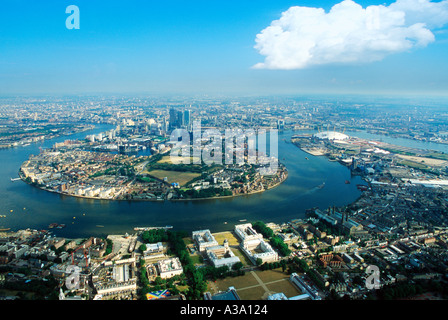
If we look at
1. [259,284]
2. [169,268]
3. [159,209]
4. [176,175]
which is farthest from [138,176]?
[259,284]

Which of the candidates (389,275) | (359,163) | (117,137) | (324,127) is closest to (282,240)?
(389,275)

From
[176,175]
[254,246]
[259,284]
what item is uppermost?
[176,175]

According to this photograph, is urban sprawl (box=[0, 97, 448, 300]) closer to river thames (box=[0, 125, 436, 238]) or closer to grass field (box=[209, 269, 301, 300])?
grass field (box=[209, 269, 301, 300])

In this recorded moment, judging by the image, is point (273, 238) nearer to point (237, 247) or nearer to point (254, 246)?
point (254, 246)

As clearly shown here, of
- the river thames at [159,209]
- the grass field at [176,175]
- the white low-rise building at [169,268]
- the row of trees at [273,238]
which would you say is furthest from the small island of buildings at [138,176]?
the white low-rise building at [169,268]

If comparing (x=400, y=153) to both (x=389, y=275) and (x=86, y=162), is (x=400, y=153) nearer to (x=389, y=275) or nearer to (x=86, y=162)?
(x=389, y=275)
